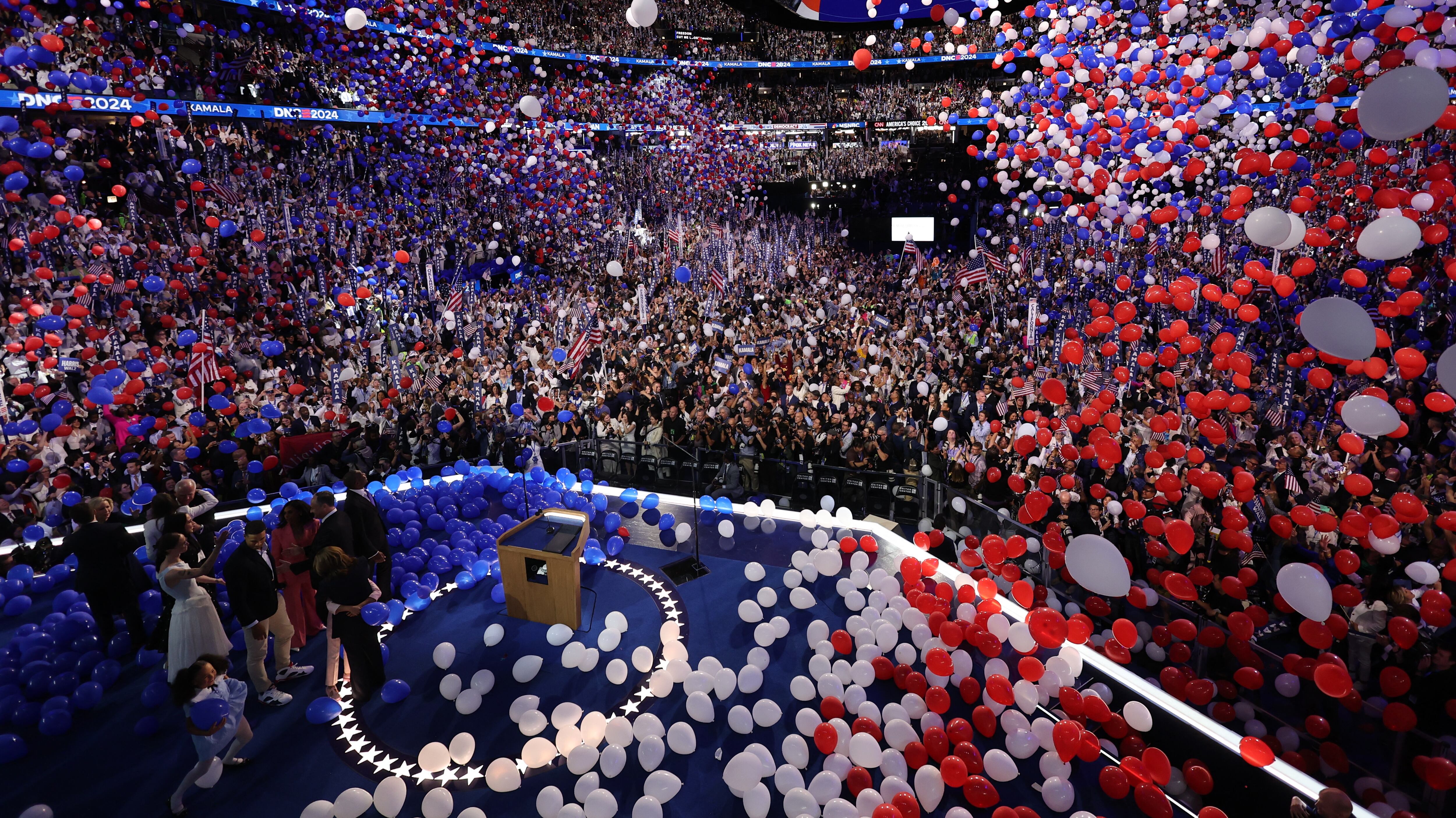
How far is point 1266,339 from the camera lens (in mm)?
12305

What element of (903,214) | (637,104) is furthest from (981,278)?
(903,214)

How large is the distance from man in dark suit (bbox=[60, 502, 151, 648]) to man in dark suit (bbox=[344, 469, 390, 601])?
5.55 feet

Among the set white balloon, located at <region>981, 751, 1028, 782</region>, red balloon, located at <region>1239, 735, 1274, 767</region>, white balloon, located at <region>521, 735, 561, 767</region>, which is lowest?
white balloon, located at <region>521, 735, 561, 767</region>

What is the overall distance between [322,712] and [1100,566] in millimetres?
5587

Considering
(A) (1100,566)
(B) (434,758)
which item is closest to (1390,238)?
(A) (1100,566)

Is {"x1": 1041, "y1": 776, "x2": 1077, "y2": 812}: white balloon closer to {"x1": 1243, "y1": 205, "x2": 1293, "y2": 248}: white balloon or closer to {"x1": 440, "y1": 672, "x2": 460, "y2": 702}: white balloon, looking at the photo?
{"x1": 1243, "y1": 205, "x2": 1293, "y2": 248}: white balloon

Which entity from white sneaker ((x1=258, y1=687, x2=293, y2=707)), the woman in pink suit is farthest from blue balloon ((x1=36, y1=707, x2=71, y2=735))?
the woman in pink suit

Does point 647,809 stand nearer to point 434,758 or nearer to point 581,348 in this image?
point 434,758

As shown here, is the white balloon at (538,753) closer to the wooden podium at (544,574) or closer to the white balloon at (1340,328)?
the wooden podium at (544,574)

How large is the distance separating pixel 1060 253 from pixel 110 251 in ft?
71.8

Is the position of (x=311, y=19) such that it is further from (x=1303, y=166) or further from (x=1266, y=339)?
(x=1266, y=339)

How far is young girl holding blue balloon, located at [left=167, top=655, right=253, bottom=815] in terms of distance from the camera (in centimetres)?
400

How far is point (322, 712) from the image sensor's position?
496 centimetres

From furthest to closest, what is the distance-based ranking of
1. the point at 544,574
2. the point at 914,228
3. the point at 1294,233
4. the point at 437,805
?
the point at 914,228, the point at 544,574, the point at 1294,233, the point at 437,805
